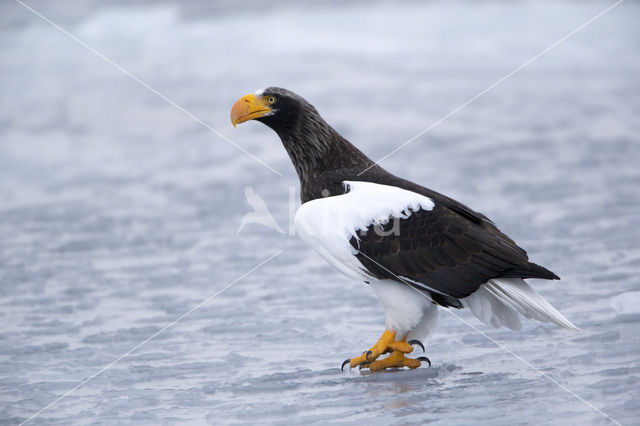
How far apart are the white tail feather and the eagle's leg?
0.40 meters

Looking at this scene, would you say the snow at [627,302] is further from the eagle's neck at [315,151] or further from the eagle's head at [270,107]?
the eagle's head at [270,107]

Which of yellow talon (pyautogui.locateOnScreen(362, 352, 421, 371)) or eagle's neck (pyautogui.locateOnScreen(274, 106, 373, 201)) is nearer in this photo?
yellow talon (pyautogui.locateOnScreen(362, 352, 421, 371))

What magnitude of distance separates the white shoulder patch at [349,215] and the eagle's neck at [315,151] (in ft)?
1.40

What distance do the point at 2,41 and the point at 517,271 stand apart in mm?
11696

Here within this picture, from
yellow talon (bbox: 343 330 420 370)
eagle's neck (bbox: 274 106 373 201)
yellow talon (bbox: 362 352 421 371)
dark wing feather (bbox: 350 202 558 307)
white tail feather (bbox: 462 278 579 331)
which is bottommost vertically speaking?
yellow talon (bbox: 362 352 421 371)

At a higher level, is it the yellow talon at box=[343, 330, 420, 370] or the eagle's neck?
the eagle's neck

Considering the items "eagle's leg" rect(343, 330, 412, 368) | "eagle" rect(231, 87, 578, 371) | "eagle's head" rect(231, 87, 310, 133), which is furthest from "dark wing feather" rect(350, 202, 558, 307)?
"eagle's head" rect(231, 87, 310, 133)

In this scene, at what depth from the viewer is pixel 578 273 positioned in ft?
20.3

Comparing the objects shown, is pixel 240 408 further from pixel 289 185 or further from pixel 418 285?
pixel 289 185

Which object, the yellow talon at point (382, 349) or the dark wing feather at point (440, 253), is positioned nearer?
the dark wing feather at point (440, 253)

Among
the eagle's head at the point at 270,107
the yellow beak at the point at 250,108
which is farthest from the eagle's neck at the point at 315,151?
the yellow beak at the point at 250,108

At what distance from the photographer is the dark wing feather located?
448 cm

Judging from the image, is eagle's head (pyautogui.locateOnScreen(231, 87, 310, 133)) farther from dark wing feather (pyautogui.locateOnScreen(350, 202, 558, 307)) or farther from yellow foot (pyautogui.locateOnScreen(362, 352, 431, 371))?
yellow foot (pyautogui.locateOnScreen(362, 352, 431, 371))

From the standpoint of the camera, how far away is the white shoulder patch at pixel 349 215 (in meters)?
4.61
